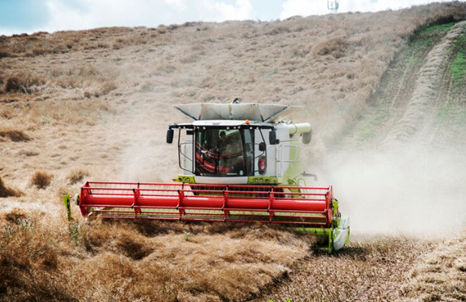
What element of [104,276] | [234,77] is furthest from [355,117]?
[104,276]

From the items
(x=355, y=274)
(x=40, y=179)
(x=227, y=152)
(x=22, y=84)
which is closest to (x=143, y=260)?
(x=355, y=274)

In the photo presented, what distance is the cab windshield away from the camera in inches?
409

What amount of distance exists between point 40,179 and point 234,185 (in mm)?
7579

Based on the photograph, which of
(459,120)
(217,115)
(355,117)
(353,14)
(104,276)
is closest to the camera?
(104,276)

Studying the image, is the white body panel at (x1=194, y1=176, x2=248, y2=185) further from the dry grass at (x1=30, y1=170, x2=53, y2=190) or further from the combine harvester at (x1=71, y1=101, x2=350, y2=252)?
the dry grass at (x1=30, y1=170, x2=53, y2=190)

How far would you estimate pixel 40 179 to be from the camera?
1426 centimetres

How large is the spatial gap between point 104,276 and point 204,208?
2.96 metres

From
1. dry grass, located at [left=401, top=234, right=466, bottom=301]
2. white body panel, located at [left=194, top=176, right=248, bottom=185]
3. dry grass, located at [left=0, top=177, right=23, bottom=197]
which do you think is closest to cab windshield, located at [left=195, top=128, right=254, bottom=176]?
white body panel, located at [left=194, top=176, right=248, bottom=185]

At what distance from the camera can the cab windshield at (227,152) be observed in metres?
10.4

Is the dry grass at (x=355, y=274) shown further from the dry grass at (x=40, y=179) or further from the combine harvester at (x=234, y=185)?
the dry grass at (x=40, y=179)

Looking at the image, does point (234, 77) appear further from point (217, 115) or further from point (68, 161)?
point (217, 115)

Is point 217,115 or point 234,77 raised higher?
point 234,77

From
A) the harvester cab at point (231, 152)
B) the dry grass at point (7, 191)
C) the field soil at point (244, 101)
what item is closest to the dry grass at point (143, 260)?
the field soil at point (244, 101)

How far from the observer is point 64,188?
525 inches
